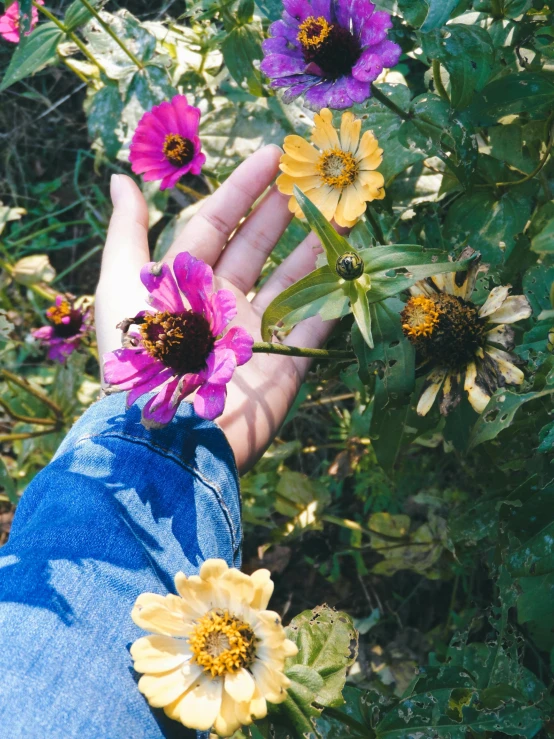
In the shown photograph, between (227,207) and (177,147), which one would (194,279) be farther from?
(177,147)

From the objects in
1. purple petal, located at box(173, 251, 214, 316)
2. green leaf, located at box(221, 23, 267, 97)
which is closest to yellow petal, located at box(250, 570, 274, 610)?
purple petal, located at box(173, 251, 214, 316)

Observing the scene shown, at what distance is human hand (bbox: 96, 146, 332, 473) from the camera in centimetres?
122

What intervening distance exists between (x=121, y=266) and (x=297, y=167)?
42cm

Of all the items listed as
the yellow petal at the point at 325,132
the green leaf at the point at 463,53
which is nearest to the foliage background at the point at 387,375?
the green leaf at the point at 463,53

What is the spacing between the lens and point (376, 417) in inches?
43.7

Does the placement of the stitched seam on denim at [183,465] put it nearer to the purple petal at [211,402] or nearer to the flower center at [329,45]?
the purple petal at [211,402]

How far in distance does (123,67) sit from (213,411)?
1041mm

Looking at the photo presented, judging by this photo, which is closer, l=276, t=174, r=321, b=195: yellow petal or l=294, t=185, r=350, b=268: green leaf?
l=294, t=185, r=350, b=268: green leaf

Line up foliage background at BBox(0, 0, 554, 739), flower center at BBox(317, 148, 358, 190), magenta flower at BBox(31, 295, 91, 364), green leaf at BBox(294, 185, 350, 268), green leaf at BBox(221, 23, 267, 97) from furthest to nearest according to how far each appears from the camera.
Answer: magenta flower at BBox(31, 295, 91, 364) → green leaf at BBox(221, 23, 267, 97) → flower center at BBox(317, 148, 358, 190) → foliage background at BBox(0, 0, 554, 739) → green leaf at BBox(294, 185, 350, 268)

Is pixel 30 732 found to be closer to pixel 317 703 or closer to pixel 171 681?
pixel 171 681

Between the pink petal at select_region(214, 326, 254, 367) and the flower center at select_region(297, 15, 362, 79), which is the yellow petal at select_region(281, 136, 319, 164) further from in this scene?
the pink petal at select_region(214, 326, 254, 367)

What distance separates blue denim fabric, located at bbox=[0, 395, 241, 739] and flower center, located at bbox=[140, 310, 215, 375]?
0.23 metres

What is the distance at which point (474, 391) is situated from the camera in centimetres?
93

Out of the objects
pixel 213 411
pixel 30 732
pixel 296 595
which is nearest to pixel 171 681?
pixel 30 732
